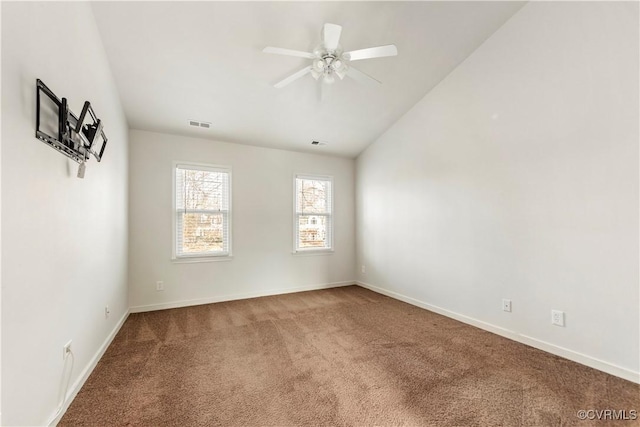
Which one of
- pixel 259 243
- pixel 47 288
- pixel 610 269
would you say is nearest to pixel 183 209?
pixel 259 243

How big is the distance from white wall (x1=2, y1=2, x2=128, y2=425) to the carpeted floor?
1.42ft

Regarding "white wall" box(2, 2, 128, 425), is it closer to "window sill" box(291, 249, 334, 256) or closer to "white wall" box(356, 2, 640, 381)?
"window sill" box(291, 249, 334, 256)

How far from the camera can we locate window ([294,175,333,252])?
504 cm

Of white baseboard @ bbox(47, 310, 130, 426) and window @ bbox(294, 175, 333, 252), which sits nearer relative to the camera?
white baseboard @ bbox(47, 310, 130, 426)

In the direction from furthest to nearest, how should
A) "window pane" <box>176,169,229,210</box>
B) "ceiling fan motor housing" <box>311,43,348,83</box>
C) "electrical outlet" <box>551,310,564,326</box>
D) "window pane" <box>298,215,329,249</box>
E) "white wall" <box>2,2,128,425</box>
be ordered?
1. "window pane" <box>298,215,329,249</box>
2. "window pane" <box>176,169,229,210</box>
3. "electrical outlet" <box>551,310,564,326</box>
4. "ceiling fan motor housing" <box>311,43,348,83</box>
5. "white wall" <box>2,2,128,425</box>

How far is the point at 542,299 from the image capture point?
266 centimetres

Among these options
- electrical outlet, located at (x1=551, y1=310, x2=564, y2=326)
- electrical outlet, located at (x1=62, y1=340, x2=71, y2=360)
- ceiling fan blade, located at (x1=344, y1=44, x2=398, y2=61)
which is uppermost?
ceiling fan blade, located at (x1=344, y1=44, x2=398, y2=61)

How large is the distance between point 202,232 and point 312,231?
1.88m

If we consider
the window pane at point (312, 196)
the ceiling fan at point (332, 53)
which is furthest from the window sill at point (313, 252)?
the ceiling fan at point (332, 53)

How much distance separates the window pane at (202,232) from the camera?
4188 millimetres

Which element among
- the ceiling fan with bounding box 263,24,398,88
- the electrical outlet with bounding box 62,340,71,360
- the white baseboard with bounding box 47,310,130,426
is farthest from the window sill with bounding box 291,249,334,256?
the electrical outlet with bounding box 62,340,71,360

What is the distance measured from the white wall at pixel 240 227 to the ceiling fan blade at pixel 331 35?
2635mm

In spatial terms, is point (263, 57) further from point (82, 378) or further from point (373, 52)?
point (82, 378)

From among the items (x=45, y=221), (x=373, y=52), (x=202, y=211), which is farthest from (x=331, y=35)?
(x=202, y=211)
